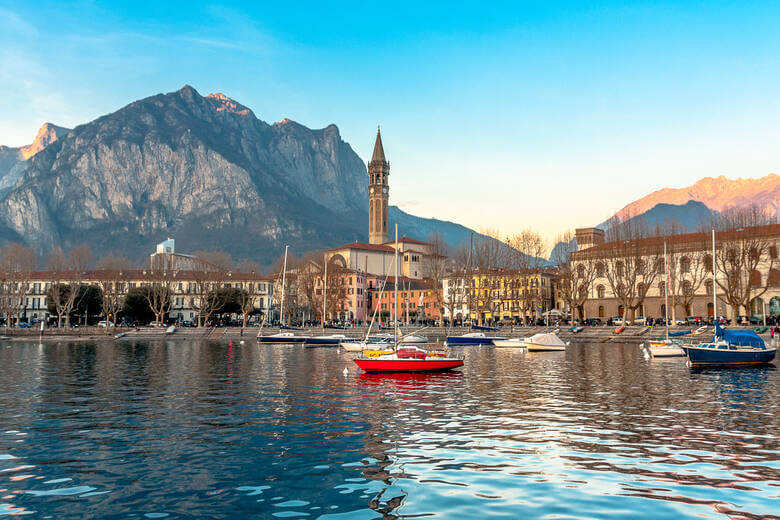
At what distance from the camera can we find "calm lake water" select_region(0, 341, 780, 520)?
38.5ft

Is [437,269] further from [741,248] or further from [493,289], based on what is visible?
[741,248]

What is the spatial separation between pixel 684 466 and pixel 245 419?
47.1 feet

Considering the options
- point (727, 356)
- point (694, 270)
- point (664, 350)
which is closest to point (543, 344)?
point (664, 350)

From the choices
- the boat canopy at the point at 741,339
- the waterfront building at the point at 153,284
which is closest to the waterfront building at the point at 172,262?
the waterfront building at the point at 153,284

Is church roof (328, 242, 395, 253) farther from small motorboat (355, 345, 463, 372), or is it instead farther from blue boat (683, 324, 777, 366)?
small motorboat (355, 345, 463, 372)

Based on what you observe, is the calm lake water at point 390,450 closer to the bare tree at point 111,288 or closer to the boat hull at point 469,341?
the boat hull at point 469,341

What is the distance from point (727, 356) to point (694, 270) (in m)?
63.1

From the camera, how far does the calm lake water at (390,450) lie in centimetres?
1175

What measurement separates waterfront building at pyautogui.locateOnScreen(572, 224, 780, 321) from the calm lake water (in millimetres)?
59032

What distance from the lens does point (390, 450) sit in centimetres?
1656

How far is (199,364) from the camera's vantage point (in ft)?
158

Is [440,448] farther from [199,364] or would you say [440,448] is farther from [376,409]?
[199,364]

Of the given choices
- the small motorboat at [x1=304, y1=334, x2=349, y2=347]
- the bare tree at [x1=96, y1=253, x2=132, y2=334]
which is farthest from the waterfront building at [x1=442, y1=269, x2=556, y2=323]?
the bare tree at [x1=96, y1=253, x2=132, y2=334]

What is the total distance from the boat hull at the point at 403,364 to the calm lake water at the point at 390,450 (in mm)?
4665
